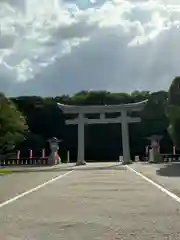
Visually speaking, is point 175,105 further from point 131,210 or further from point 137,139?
point 131,210

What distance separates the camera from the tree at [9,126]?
7109cm

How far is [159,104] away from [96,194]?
75.1 m

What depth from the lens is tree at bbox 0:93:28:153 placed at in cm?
7109

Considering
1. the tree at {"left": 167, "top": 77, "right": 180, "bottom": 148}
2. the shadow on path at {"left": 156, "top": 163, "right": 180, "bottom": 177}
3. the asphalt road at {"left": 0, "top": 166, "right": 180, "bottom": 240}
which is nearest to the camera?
the asphalt road at {"left": 0, "top": 166, "right": 180, "bottom": 240}

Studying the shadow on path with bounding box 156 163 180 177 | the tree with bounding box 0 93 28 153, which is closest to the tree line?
the tree with bounding box 0 93 28 153

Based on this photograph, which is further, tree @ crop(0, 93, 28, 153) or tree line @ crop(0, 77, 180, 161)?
tree line @ crop(0, 77, 180, 161)

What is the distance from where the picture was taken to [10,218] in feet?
38.9

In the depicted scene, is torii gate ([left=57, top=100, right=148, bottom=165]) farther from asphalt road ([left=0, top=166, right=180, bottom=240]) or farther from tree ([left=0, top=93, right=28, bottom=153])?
asphalt road ([left=0, top=166, right=180, bottom=240])

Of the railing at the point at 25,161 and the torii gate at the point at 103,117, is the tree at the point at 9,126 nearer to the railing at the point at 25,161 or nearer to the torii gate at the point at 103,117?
the railing at the point at 25,161

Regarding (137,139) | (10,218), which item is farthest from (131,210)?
(137,139)

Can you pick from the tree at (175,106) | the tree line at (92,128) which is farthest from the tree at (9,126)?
the tree at (175,106)

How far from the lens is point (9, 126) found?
240ft

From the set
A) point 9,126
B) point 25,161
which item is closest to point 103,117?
point 9,126

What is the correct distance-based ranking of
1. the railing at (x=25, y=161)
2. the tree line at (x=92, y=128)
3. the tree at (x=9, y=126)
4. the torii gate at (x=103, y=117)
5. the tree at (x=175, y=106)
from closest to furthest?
the tree at (x=175, y=106), the tree at (x=9, y=126), the torii gate at (x=103, y=117), the railing at (x=25, y=161), the tree line at (x=92, y=128)
